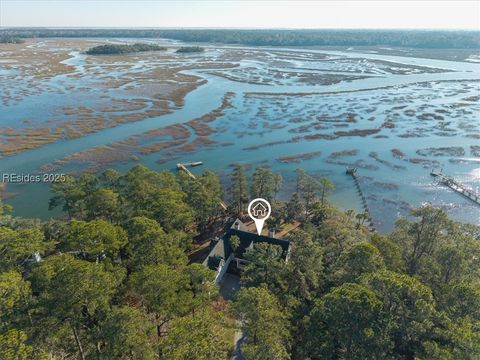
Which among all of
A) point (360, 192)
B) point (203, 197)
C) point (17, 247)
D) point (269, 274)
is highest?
point (17, 247)

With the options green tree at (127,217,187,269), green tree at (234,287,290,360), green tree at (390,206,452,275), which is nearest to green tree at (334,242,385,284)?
green tree at (234,287,290,360)

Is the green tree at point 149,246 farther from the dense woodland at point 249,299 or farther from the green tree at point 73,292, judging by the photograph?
the green tree at point 73,292

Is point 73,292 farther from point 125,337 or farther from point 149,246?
point 149,246

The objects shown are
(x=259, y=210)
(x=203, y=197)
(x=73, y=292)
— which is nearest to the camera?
(x=73, y=292)

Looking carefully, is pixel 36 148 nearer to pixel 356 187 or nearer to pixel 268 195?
pixel 268 195

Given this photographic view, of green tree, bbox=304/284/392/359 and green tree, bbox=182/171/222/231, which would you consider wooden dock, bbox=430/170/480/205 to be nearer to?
green tree, bbox=182/171/222/231

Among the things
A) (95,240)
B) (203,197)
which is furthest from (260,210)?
(95,240)
